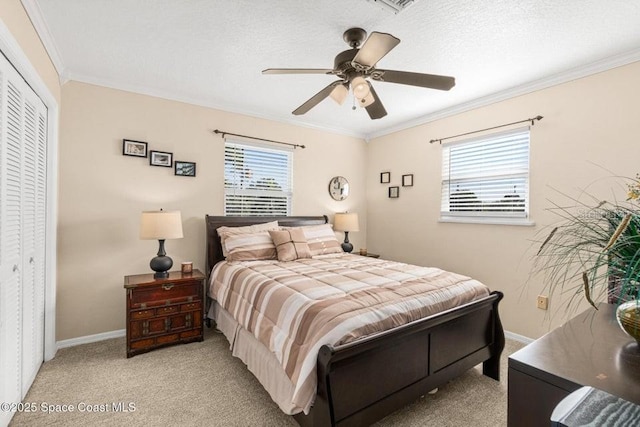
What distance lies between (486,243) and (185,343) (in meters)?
3.35

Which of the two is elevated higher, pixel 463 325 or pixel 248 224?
pixel 248 224

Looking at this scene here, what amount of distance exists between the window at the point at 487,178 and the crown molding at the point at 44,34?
13.1 ft

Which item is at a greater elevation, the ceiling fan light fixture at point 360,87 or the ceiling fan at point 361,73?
the ceiling fan at point 361,73

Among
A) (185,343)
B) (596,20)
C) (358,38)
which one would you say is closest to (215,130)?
(358,38)

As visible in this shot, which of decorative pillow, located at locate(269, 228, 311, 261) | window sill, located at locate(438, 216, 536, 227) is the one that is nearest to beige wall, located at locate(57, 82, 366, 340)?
decorative pillow, located at locate(269, 228, 311, 261)

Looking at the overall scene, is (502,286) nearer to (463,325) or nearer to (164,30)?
(463,325)

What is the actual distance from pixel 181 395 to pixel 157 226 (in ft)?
4.87

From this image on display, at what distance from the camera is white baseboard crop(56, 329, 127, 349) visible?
2864 millimetres

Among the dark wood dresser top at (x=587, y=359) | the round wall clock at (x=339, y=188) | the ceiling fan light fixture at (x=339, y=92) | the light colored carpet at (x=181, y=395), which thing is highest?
the ceiling fan light fixture at (x=339, y=92)

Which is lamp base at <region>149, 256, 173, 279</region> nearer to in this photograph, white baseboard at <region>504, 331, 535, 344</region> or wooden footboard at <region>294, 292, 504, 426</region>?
wooden footboard at <region>294, 292, 504, 426</region>

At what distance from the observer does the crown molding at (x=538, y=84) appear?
251 cm

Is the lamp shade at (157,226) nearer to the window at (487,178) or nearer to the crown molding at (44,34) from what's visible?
the crown molding at (44,34)

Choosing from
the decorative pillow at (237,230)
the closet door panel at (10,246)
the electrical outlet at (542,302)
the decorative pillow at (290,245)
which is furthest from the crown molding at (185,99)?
the electrical outlet at (542,302)

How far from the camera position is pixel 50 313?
2625mm
